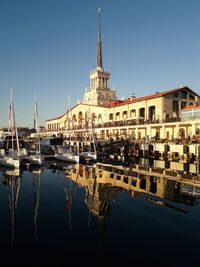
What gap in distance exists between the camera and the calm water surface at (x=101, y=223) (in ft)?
35.2

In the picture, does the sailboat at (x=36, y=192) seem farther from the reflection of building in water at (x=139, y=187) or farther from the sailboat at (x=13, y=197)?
the reflection of building in water at (x=139, y=187)

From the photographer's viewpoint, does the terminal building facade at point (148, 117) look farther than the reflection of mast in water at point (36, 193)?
Yes

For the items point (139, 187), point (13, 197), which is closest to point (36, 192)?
point (13, 197)

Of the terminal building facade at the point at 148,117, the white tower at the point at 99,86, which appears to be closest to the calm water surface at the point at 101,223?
the terminal building facade at the point at 148,117

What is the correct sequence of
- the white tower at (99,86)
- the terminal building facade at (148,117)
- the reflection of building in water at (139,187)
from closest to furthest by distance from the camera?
the reflection of building in water at (139,187), the terminal building facade at (148,117), the white tower at (99,86)

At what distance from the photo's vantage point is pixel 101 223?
48.4 feet

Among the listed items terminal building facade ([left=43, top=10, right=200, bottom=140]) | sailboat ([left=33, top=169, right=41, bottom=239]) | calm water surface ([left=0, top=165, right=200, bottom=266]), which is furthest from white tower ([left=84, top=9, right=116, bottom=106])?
calm water surface ([left=0, top=165, right=200, bottom=266])

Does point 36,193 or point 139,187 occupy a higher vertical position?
point 139,187

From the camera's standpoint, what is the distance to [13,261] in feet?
34.0

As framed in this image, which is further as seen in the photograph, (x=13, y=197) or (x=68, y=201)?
(x=13, y=197)

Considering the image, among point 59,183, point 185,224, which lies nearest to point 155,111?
point 59,183

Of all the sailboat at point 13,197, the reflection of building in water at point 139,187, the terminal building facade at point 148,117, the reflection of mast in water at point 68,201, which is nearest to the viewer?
the sailboat at point 13,197

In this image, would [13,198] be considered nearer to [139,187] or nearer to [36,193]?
[36,193]

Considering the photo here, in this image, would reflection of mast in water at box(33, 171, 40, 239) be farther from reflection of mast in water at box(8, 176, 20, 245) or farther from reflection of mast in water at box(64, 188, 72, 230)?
reflection of mast in water at box(64, 188, 72, 230)
